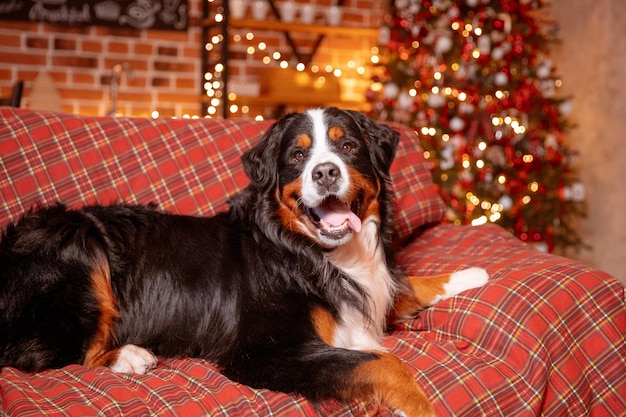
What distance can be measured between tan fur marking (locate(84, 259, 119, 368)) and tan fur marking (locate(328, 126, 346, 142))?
0.82 meters

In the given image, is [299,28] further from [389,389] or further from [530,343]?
[389,389]

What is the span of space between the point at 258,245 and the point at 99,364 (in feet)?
1.98

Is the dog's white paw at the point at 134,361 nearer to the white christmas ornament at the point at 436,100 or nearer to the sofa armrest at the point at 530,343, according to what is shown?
the sofa armrest at the point at 530,343

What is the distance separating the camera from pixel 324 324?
216cm

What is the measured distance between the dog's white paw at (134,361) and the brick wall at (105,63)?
10.7ft

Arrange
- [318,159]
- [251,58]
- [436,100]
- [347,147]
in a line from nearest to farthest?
1. [318,159]
2. [347,147]
3. [436,100]
4. [251,58]

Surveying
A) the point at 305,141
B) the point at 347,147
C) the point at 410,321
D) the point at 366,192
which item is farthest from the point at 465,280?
the point at 305,141

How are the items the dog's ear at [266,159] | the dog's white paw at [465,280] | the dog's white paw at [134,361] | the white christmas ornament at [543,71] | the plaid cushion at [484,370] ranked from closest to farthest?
1. the plaid cushion at [484,370]
2. the dog's white paw at [134,361]
3. the dog's ear at [266,159]
4. the dog's white paw at [465,280]
5. the white christmas ornament at [543,71]

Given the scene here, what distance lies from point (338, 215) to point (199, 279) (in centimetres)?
49

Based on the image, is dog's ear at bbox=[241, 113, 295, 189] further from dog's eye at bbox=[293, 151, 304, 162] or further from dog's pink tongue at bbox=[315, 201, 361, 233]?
dog's pink tongue at bbox=[315, 201, 361, 233]

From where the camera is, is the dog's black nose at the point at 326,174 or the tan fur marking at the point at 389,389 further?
the dog's black nose at the point at 326,174

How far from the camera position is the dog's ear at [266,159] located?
2.30m

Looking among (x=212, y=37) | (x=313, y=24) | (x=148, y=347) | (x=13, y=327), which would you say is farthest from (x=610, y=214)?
(x=13, y=327)

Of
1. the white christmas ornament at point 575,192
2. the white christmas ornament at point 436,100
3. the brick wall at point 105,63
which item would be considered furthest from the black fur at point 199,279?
the white christmas ornament at point 575,192
